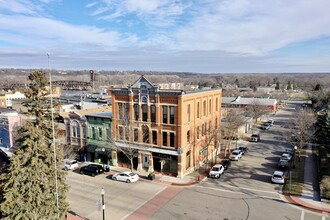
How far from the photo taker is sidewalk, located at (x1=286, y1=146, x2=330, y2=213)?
84.8ft

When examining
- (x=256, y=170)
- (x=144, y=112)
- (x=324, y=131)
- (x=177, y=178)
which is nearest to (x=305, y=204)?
(x=256, y=170)

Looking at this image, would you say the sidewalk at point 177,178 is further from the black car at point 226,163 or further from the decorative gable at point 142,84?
the decorative gable at point 142,84

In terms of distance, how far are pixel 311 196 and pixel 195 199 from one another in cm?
1210

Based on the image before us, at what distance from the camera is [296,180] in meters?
32.6

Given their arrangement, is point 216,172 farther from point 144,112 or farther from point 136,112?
point 136,112

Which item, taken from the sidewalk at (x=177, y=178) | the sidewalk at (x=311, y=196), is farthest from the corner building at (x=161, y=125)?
the sidewalk at (x=311, y=196)

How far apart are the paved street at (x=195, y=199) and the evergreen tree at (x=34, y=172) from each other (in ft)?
23.1

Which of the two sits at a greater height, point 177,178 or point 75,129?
point 75,129

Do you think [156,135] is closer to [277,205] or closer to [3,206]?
[277,205]

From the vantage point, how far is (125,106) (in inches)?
1446

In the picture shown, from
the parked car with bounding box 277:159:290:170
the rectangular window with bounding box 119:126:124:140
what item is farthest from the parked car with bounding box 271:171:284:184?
the rectangular window with bounding box 119:126:124:140

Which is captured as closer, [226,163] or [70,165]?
[70,165]

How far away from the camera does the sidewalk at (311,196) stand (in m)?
25.9

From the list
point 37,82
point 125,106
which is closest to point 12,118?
point 125,106
